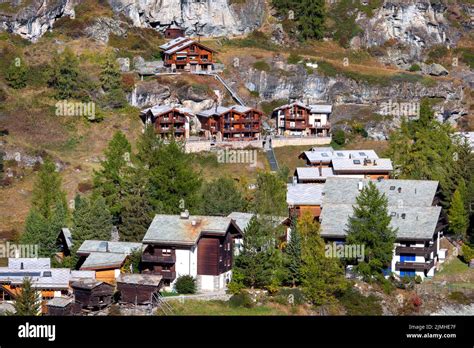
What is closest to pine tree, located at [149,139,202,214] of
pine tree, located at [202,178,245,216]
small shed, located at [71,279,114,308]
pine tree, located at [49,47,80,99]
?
pine tree, located at [202,178,245,216]

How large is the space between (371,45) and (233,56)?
69.7 ft

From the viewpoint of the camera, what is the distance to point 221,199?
8850cm

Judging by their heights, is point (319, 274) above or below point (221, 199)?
below

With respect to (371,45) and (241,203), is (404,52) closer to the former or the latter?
(371,45)

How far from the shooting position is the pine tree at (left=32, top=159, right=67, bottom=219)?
8909 cm

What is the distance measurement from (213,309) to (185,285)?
4.12 meters

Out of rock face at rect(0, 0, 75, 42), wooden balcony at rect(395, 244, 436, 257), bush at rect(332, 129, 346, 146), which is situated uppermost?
rock face at rect(0, 0, 75, 42)

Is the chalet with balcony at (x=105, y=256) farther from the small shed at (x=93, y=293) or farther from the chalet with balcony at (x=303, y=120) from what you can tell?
the chalet with balcony at (x=303, y=120)

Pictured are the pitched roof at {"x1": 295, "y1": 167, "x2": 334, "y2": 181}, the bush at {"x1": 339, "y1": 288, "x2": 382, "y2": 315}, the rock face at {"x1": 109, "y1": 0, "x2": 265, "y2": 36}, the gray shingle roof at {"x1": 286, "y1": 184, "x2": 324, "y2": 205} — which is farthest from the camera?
the rock face at {"x1": 109, "y1": 0, "x2": 265, "y2": 36}

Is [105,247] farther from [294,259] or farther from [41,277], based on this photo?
[294,259]

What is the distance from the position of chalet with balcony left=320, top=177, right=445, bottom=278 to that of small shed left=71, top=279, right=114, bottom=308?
1875 centimetres

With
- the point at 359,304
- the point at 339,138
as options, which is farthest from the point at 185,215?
the point at 339,138

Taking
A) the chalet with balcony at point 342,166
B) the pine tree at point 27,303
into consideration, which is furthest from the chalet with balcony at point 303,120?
the pine tree at point 27,303

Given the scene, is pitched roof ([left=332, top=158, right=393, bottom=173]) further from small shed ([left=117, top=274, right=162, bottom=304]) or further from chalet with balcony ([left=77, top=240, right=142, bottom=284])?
small shed ([left=117, top=274, right=162, bottom=304])
